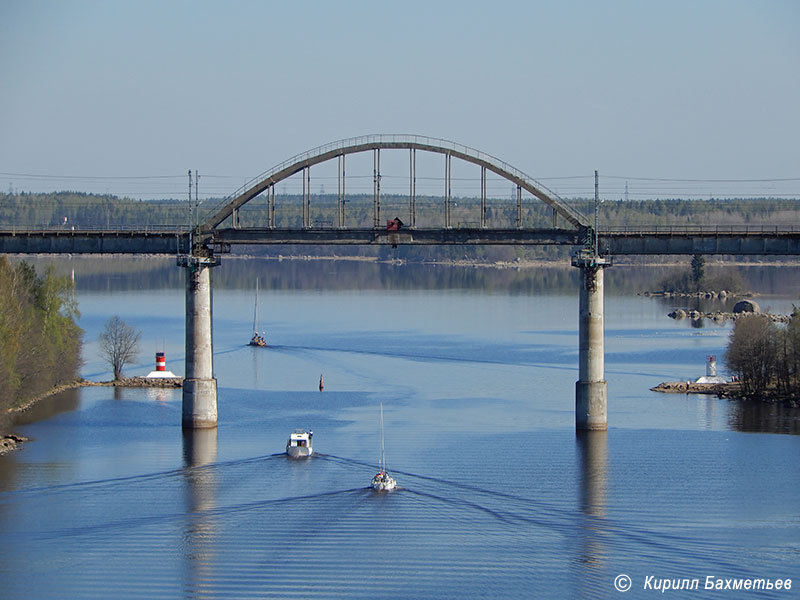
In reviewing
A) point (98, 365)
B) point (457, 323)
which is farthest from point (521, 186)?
point (457, 323)

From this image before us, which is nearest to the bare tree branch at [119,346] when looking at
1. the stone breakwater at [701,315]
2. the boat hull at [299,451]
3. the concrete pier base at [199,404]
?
the concrete pier base at [199,404]

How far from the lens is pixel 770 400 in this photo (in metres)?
82.2

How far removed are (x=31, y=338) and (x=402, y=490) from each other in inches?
1276

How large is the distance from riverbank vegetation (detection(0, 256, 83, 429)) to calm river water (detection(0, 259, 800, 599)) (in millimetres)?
2028

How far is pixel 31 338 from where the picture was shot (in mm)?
78625

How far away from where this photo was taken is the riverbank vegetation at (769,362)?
83.3 m

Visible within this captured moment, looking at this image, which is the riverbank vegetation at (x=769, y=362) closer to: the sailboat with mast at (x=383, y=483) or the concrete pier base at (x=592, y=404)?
the concrete pier base at (x=592, y=404)

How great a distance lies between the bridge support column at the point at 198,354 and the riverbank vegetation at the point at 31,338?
9006 mm

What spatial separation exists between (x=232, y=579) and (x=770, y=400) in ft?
157

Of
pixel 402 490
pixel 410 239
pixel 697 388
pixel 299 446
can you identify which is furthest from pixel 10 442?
pixel 697 388

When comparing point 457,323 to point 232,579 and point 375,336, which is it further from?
point 232,579

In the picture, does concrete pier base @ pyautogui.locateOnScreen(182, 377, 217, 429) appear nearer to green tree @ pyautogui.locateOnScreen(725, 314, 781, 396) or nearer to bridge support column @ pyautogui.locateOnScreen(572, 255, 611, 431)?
bridge support column @ pyautogui.locateOnScreen(572, 255, 611, 431)

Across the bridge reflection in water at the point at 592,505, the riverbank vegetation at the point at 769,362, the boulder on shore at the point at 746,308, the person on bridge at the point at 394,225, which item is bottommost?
the bridge reflection in water at the point at 592,505

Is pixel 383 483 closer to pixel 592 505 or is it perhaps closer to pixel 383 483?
pixel 383 483
